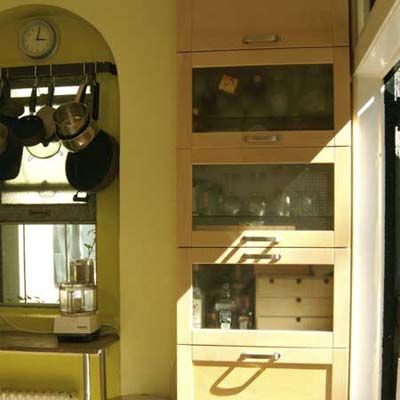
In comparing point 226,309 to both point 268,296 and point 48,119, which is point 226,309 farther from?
point 48,119

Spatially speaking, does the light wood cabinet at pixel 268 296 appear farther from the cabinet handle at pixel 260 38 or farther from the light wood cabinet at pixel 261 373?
the cabinet handle at pixel 260 38

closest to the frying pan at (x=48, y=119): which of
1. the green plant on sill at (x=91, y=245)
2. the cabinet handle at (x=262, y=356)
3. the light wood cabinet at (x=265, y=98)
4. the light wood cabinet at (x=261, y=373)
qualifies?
the green plant on sill at (x=91, y=245)

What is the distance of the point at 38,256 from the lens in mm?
2398

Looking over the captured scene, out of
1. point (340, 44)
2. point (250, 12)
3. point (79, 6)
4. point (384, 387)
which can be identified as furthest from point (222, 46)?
point (384, 387)

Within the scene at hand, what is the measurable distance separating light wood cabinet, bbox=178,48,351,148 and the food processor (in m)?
0.86

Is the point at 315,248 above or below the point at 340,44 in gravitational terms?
below

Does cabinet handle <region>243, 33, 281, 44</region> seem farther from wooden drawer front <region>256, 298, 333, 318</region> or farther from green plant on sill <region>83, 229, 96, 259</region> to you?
green plant on sill <region>83, 229, 96, 259</region>

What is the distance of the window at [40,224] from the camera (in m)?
2.36

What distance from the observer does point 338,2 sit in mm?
1746

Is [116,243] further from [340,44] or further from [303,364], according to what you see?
[340,44]

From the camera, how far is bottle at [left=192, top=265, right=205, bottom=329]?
1845 mm

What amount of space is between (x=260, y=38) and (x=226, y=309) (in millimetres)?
1018

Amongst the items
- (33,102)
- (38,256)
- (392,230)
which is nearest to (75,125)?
(33,102)

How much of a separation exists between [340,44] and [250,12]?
0.35m
